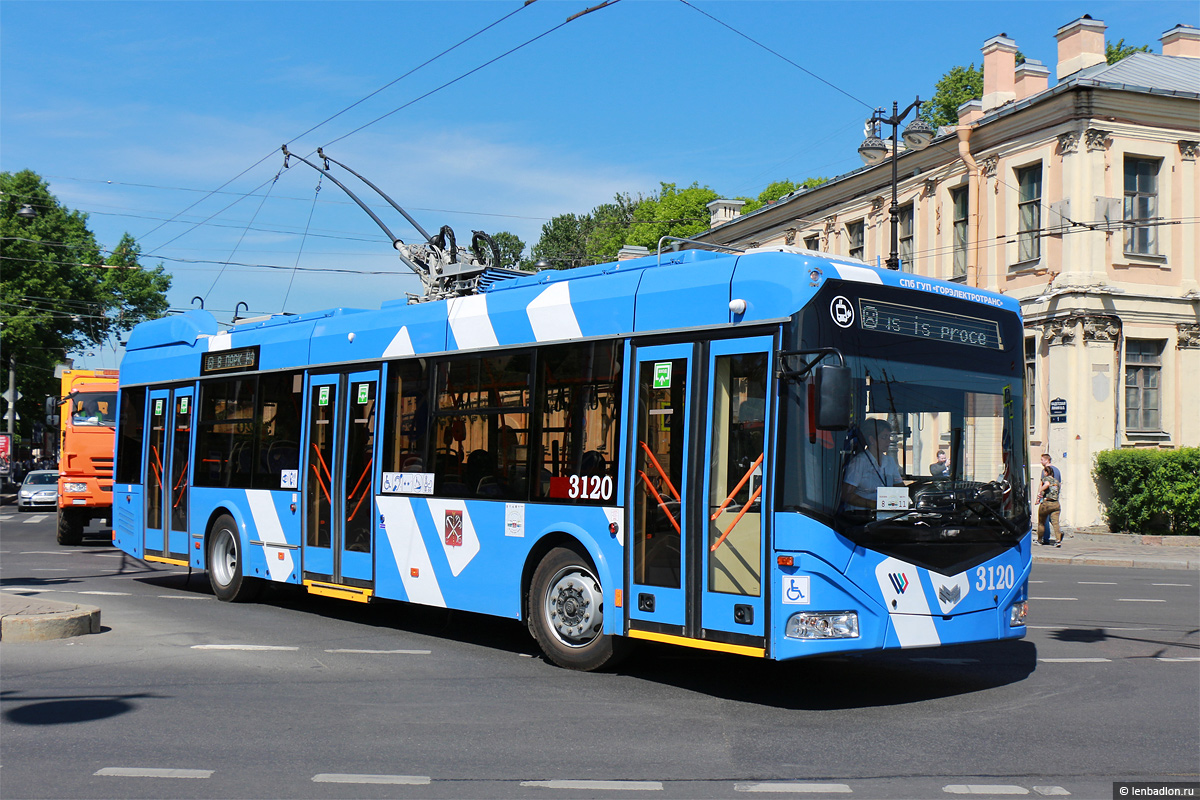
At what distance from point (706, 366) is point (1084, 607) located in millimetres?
7717

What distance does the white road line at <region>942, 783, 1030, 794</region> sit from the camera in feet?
19.4

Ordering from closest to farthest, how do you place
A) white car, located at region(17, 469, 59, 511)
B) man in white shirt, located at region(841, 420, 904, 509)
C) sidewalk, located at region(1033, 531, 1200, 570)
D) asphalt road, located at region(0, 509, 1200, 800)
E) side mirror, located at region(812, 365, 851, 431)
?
1. asphalt road, located at region(0, 509, 1200, 800)
2. side mirror, located at region(812, 365, 851, 431)
3. man in white shirt, located at region(841, 420, 904, 509)
4. sidewalk, located at region(1033, 531, 1200, 570)
5. white car, located at region(17, 469, 59, 511)

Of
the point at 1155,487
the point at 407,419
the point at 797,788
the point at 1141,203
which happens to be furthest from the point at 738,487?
the point at 1141,203

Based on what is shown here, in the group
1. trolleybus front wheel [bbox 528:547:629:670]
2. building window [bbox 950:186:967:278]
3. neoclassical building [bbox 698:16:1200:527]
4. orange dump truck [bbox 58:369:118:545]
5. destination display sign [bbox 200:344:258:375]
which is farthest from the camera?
building window [bbox 950:186:967:278]

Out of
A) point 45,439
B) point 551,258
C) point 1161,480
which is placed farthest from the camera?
point 45,439

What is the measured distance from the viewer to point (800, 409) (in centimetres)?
784

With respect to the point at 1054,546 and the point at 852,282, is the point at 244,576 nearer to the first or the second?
the point at 852,282

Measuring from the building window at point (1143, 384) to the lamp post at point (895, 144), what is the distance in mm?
5957

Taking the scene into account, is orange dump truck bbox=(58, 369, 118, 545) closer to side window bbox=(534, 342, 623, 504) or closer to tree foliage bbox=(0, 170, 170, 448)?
side window bbox=(534, 342, 623, 504)

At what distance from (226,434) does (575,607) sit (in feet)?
21.7

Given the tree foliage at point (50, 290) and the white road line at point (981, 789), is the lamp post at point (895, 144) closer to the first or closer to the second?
the white road line at point (981, 789)

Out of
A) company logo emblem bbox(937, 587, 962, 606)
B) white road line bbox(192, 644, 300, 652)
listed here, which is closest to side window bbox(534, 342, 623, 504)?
company logo emblem bbox(937, 587, 962, 606)

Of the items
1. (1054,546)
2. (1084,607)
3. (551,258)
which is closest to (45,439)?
(551,258)

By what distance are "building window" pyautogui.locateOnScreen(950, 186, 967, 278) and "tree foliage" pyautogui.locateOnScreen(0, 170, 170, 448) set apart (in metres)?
34.2
